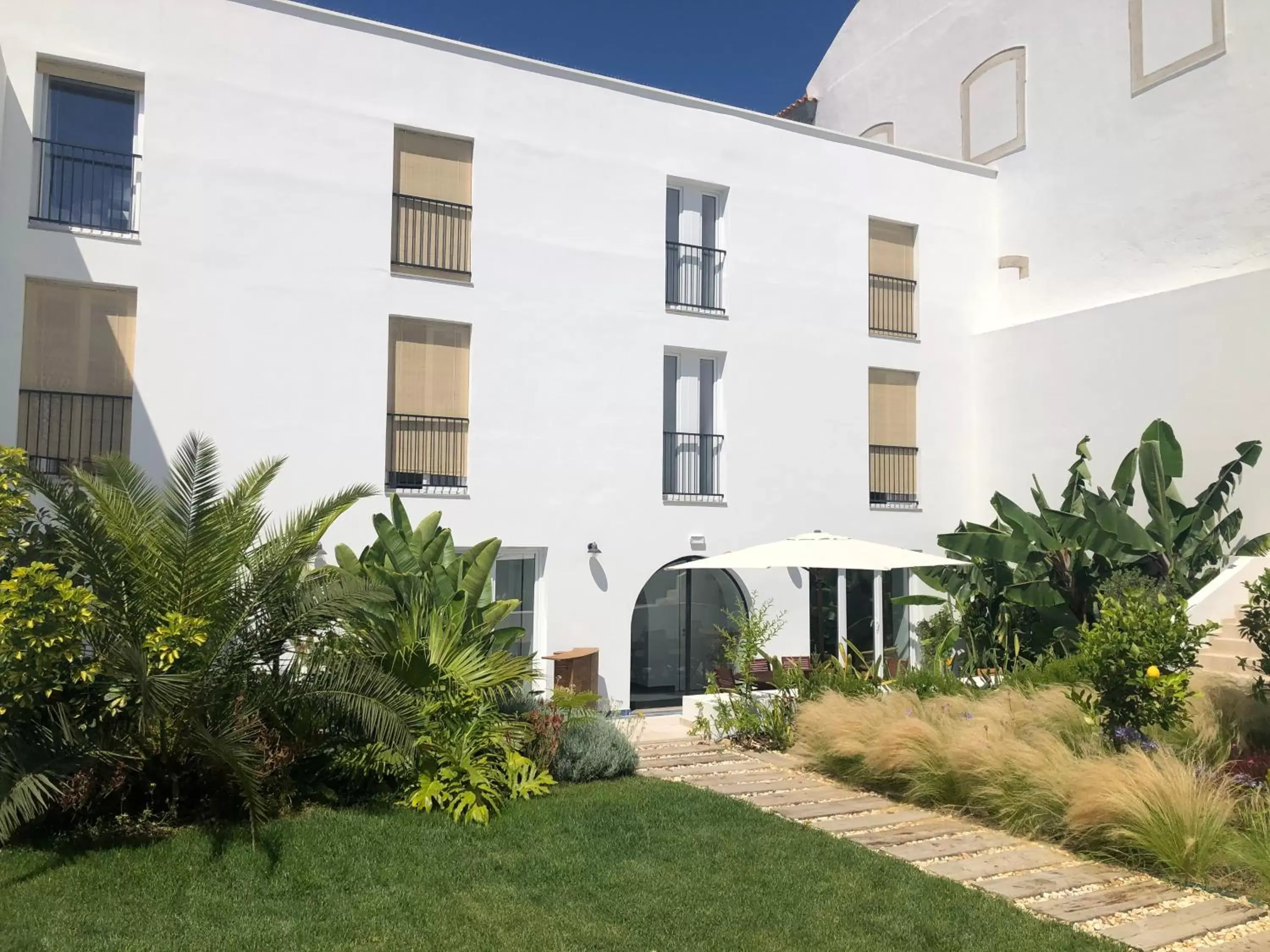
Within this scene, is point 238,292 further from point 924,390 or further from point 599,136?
point 924,390

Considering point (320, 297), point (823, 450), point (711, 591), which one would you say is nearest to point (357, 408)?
point (320, 297)

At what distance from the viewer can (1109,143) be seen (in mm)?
17000

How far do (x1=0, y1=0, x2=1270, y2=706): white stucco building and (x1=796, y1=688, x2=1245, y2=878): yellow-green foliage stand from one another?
5304 millimetres

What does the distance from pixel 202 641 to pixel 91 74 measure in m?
8.74

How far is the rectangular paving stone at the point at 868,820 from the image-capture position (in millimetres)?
8594

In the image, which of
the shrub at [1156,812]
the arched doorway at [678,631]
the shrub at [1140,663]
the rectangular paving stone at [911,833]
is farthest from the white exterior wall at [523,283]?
the shrub at [1156,812]

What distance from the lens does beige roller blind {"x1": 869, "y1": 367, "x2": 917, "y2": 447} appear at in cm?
1778

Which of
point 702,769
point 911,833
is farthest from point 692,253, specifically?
point 911,833

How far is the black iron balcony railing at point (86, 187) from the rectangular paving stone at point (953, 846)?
1125 cm

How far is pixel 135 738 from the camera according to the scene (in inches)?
310

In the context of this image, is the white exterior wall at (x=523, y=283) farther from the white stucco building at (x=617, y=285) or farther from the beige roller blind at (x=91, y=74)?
the beige roller blind at (x=91, y=74)

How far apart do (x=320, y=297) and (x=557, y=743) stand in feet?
23.0

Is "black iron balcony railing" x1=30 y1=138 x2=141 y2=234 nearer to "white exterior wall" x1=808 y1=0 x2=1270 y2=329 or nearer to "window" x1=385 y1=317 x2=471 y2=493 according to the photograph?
"window" x1=385 y1=317 x2=471 y2=493

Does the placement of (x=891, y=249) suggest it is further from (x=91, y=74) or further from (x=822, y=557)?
(x=91, y=74)
